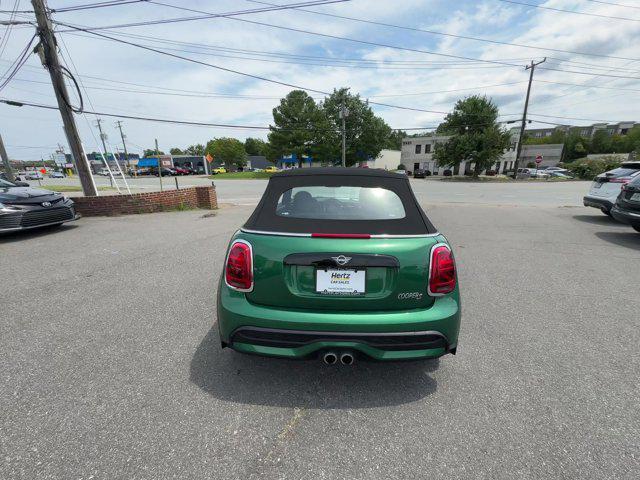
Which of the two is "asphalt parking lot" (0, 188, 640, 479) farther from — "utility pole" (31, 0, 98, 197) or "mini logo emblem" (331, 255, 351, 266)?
"utility pole" (31, 0, 98, 197)

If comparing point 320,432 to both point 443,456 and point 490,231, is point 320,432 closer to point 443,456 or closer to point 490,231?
point 443,456

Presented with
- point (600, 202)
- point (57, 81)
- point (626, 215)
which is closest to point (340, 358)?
point (626, 215)

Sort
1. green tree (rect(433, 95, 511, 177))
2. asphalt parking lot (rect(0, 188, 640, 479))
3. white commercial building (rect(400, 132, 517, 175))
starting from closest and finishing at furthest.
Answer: asphalt parking lot (rect(0, 188, 640, 479)) → green tree (rect(433, 95, 511, 177)) → white commercial building (rect(400, 132, 517, 175))

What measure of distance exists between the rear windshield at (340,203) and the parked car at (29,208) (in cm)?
677

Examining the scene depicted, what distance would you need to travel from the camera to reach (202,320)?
10.4 ft

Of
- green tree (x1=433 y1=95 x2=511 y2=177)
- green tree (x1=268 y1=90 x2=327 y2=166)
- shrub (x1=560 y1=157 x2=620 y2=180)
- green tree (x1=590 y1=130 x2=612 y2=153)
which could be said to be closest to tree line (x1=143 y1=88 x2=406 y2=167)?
green tree (x1=268 y1=90 x2=327 y2=166)

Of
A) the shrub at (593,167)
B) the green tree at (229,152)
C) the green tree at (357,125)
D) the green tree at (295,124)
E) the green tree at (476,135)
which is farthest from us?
the green tree at (229,152)

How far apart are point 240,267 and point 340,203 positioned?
40.3 inches

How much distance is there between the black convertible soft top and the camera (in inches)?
82.8

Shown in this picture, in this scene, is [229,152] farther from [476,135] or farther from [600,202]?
[600,202]

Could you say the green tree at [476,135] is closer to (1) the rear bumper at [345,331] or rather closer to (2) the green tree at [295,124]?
(2) the green tree at [295,124]

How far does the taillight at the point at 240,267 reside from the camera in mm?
2030

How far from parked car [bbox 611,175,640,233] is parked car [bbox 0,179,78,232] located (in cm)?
1234


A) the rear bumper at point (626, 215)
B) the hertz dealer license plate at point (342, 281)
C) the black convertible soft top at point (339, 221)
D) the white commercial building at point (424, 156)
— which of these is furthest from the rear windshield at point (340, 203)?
the white commercial building at point (424, 156)
